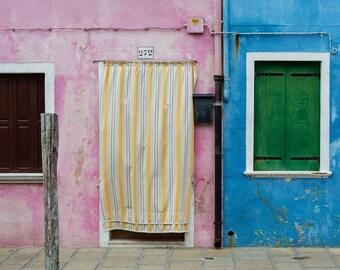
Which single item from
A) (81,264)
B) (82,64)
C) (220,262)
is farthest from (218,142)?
(81,264)

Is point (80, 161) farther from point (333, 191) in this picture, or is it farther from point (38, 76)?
point (333, 191)

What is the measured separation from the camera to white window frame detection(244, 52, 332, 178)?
796 cm

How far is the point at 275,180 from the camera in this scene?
8047mm

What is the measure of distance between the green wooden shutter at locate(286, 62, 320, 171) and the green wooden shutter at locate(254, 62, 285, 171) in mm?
99

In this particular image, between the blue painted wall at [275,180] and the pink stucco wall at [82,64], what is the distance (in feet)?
1.02

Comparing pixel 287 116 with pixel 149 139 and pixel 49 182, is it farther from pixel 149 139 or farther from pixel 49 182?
pixel 49 182

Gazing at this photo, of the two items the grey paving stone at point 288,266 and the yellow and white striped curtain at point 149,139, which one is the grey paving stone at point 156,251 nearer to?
the yellow and white striped curtain at point 149,139

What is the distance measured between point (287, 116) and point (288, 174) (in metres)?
0.82

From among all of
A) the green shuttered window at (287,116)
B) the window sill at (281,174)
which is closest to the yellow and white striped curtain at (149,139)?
the window sill at (281,174)

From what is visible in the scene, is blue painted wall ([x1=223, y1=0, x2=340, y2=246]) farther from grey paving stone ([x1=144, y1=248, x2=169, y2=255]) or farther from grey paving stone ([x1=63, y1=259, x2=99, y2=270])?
grey paving stone ([x1=63, y1=259, x2=99, y2=270])

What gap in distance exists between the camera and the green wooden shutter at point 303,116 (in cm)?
808

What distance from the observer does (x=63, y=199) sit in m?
8.20

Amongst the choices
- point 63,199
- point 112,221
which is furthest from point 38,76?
point 112,221

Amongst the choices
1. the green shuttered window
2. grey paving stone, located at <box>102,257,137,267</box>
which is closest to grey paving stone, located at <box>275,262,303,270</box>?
the green shuttered window
